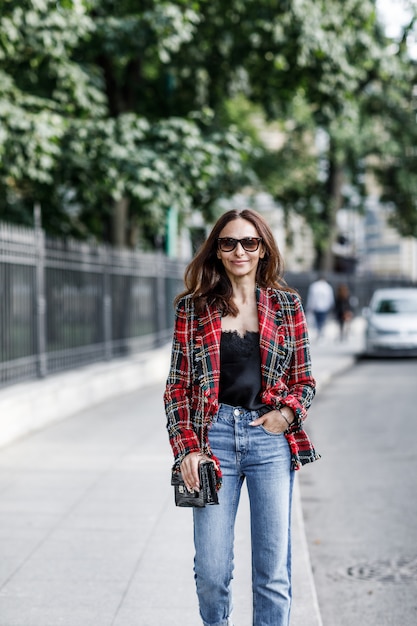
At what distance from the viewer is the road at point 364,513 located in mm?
5149

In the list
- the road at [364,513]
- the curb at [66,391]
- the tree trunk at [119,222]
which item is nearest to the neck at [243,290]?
the road at [364,513]

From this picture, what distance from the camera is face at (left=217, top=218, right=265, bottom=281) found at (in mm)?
3490

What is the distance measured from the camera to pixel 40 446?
929 centimetres

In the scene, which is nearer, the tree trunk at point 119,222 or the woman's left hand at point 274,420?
the woman's left hand at point 274,420

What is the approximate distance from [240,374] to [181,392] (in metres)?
0.21

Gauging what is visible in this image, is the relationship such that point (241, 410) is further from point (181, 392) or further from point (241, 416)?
point (181, 392)

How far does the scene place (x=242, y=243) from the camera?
3494 mm

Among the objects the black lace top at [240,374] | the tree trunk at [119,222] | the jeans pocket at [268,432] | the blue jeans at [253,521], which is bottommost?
the blue jeans at [253,521]

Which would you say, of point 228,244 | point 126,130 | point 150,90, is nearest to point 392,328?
point 150,90

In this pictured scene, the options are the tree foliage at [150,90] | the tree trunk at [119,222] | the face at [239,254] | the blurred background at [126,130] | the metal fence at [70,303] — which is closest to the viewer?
the face at [239,254]

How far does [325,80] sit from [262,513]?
14127 millimetres

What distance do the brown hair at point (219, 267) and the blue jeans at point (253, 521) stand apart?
415mm

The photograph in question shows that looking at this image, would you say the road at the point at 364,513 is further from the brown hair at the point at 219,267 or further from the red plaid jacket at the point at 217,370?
Answer: the brown hair at the point at 219,267

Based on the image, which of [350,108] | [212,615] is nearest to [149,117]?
[350,108]
